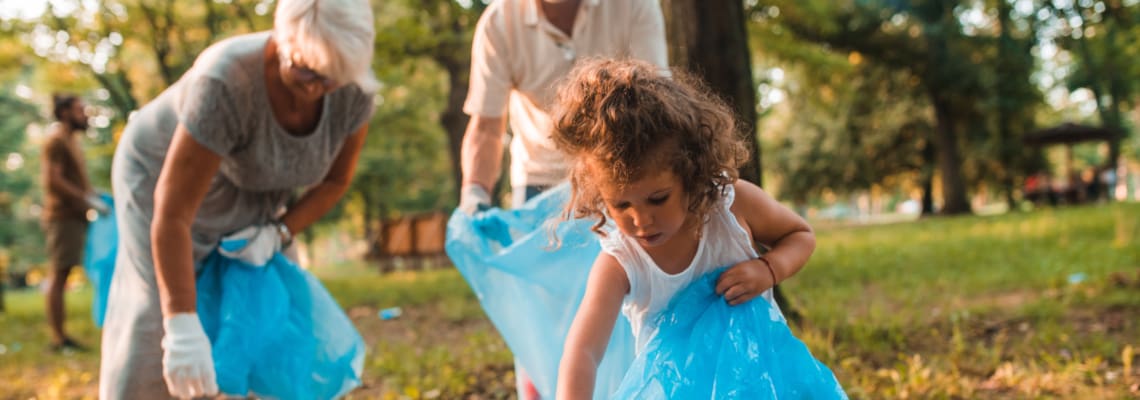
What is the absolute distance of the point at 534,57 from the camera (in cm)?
232

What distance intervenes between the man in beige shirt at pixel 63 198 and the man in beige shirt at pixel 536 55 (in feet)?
14.1

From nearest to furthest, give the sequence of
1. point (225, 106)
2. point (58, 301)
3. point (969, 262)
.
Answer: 1. point (225, 106)
2. point (58, 301)
3. point (969, 262)

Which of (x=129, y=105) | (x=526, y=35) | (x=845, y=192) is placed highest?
(x=129, y=105)

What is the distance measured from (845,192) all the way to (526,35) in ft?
83.9

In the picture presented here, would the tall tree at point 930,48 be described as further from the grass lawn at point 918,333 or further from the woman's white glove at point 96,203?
the woman's white glove at point 96,203

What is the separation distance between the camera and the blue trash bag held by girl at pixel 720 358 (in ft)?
4.83

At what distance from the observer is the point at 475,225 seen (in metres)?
Result: 2.22

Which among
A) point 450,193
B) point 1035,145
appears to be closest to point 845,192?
point 1035,145

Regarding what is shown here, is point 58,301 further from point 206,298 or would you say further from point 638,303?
point 638,303

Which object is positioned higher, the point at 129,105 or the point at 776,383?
the point at 129,105

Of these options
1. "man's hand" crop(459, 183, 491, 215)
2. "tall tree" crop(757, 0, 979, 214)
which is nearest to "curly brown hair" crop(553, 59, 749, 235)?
"man's hand" crop(459, 183, 491, 215)

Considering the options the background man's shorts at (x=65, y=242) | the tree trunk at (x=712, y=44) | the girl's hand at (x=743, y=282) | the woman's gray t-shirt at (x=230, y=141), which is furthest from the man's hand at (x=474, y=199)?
the background man's shorts at (x=65, y=242)

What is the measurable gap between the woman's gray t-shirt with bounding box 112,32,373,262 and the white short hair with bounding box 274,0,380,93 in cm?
15

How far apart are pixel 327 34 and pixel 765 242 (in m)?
1.11
